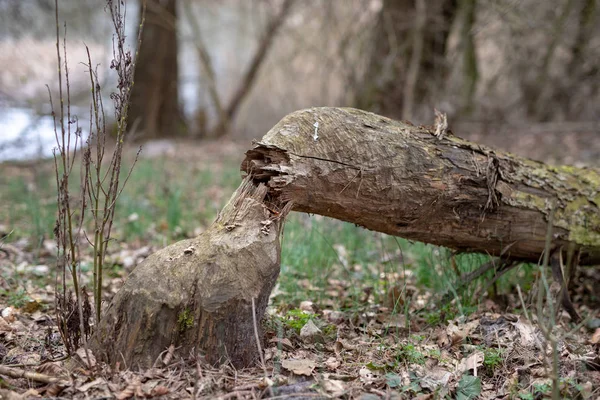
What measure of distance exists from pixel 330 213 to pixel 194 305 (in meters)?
0.85

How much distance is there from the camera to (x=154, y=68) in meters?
11.3

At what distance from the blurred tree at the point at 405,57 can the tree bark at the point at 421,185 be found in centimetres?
556

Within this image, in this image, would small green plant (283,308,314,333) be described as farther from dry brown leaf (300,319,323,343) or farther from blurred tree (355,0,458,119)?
blurred tree (355,0,458,119)

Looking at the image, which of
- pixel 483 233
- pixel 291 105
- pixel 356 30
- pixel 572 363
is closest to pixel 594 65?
pixel 356 30

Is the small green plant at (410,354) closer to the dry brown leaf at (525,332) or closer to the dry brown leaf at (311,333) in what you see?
the dry brown leaf at (311,333)

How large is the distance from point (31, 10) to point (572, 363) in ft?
30.2

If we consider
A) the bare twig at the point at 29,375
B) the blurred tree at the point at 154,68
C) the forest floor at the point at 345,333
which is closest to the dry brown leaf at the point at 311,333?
the forest floor at the point at 345,333

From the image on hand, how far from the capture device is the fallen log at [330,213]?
2023 millimetres

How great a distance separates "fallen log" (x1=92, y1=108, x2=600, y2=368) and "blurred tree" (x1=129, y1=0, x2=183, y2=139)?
29.7 feet

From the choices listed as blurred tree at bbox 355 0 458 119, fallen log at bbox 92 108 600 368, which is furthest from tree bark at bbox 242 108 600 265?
blurred tree at bbox 355 0 458 119

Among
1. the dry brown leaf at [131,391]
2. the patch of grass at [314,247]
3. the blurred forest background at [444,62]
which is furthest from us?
the blurred forest background at [444,62]

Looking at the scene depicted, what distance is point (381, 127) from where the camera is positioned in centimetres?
258

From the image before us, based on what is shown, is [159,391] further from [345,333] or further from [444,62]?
[444,62]

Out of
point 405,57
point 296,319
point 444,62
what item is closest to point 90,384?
point 296,319
